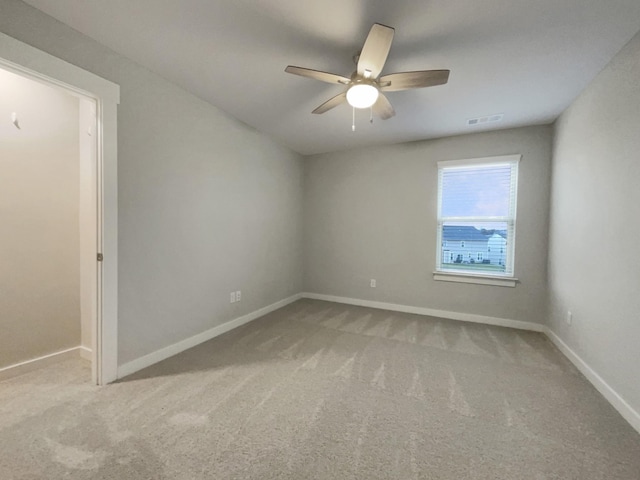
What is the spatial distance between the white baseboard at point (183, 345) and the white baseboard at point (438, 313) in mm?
1160

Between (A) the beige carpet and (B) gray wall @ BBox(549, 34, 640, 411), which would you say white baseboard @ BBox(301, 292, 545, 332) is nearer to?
(B) gray wall @ BBox(549, 34, 640, 411)

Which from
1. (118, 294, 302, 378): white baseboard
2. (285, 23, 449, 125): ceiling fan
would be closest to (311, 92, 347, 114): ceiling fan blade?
(285, 23, 449, 125): ceiling fan

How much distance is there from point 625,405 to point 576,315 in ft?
3.10

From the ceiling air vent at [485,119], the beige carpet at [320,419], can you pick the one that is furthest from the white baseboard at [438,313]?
the ceiling air vent at [485,119]

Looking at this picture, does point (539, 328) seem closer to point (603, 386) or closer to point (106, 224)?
point (603, 386)

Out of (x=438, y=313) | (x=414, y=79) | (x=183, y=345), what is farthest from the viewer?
(x=438, y=313)

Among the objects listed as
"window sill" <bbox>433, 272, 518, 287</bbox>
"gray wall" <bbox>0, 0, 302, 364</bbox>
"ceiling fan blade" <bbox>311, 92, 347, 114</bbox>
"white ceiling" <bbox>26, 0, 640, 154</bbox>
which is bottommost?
"window sill" <bbox>433, 272, 518, 287</bbox>

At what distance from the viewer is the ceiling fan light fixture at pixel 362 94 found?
192 cm

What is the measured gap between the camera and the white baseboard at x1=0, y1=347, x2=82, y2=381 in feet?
6.98

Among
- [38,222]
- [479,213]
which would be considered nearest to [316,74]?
[38,222]

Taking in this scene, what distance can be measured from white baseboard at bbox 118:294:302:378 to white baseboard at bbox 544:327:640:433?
344 cm

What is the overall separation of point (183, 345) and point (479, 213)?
394 centimetres

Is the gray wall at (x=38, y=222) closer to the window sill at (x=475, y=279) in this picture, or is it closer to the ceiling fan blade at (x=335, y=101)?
the ceiling fan blade at (x=335, y=101)

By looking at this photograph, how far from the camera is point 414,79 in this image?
1.90 meters
